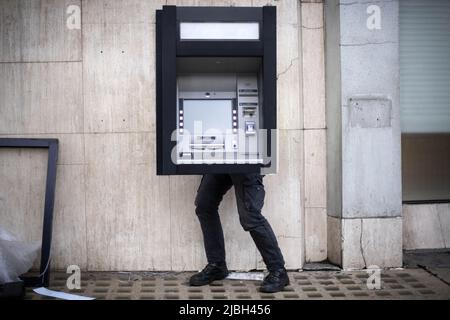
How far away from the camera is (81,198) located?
14.9ft

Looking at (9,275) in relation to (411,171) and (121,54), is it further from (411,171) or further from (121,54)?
(411,171)

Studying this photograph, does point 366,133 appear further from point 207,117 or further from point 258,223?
point 207,117

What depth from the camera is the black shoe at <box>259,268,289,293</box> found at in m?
3.98

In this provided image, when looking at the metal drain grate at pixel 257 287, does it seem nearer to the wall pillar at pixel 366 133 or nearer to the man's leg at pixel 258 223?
the man's leg at pixel 258 223


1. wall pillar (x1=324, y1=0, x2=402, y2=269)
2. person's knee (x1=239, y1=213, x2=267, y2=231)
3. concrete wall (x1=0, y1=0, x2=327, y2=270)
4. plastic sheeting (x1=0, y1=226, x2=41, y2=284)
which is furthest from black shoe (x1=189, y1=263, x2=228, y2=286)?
plastic sheeting (x1=0, y1=226, x2=41, y2=284)

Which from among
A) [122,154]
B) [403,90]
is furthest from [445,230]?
[122,154]

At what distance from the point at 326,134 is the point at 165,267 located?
6.44ft

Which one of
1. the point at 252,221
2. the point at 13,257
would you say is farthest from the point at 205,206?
the point at 13,257

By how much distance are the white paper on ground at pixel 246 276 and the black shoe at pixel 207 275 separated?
160mm

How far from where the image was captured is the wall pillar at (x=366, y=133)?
452cm

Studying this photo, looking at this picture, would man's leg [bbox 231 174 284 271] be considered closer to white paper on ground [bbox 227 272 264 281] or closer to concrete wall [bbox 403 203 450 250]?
white paper on ground [bbox 227 272 264 281]

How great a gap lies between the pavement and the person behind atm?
105 millimetres
